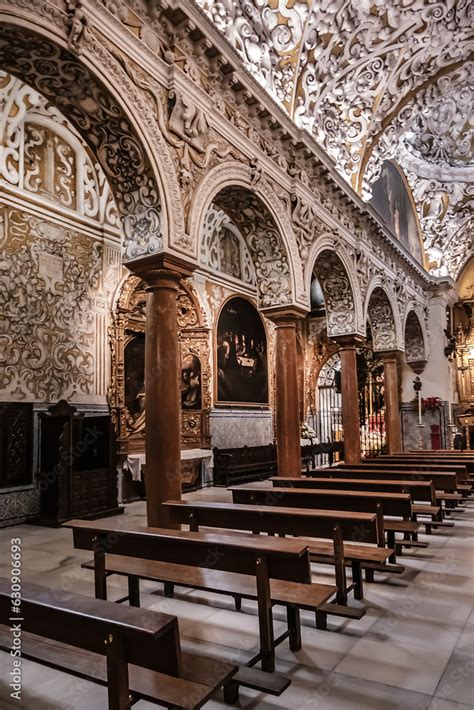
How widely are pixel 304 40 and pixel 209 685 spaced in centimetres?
889

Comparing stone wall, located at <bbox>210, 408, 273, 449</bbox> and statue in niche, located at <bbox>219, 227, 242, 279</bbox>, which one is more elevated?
statue in niche, located at <bbox>219, 227, 242, 279</bbox>

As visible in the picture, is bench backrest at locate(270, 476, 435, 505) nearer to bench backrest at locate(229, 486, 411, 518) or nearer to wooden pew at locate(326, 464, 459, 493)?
wooden pew at locate(326, 464, 459, 493)

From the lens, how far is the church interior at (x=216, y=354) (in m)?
2.80

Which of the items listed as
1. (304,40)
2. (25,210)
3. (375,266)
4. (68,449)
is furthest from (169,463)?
(375,266)

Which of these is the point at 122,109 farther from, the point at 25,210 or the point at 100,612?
the point at 100,612

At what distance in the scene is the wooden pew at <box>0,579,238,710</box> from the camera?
5.84ft

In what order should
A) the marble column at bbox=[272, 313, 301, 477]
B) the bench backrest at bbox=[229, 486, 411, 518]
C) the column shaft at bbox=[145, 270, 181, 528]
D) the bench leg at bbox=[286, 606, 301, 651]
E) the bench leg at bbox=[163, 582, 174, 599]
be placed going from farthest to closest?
the marble column at bbox=[272, 313, 301, 477] → the column shaft at bbox=[145, 270, 181, 528] → the bench backrest at bbox=[229, 486, 411, 518] → the bench leg at bbox=[163, 582, 174, 599] → the bench leg at bbox=[286, 606, 301, 651]

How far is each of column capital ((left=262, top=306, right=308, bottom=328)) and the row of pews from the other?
10.9 feet

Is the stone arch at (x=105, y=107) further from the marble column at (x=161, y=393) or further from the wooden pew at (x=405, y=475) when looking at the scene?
the wooden pew at (x=405, y=475)

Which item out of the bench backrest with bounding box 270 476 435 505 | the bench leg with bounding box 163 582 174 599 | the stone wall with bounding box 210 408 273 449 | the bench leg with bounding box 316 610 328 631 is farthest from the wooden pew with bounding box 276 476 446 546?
the stone wall with bounding box 210 408 273 449

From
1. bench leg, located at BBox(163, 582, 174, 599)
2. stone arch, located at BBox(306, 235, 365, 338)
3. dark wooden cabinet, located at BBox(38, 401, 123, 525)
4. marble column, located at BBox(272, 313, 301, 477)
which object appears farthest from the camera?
stone arch, located at BBox(306, 235, 365, 338)

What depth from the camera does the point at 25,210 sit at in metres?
8.13

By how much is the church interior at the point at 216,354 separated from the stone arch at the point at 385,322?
0.29 ft

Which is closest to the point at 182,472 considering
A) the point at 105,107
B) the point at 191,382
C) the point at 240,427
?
the point at 191,382
